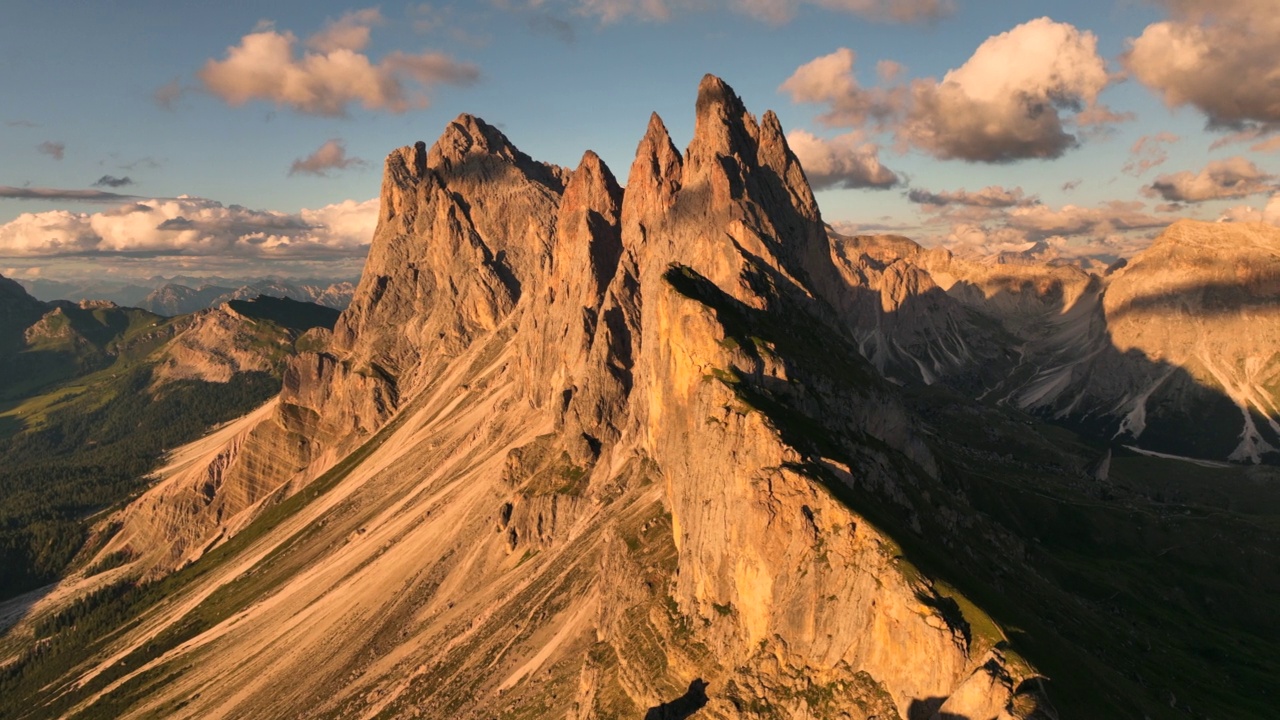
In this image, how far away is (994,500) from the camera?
174m

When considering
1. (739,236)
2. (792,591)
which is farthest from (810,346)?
(792,591)

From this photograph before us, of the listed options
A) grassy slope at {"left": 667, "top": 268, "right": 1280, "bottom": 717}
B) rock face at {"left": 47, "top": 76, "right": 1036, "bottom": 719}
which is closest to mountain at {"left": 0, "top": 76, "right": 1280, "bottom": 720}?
rock face at {"left": 47, "top": 76, "right": 1036, "bottom": 719}

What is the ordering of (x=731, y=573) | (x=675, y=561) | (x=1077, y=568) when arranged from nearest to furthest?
(x=731, y=573) < (x=675, y=561) < (x=1077, y=568)

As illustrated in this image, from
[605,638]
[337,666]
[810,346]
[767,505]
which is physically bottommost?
[337,666]

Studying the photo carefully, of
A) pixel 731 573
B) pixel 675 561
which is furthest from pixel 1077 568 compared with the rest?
pixel 731 573

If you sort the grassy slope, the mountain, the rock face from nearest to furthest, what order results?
the rock face < the mountain < the grassy slope

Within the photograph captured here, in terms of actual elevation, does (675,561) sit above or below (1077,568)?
above

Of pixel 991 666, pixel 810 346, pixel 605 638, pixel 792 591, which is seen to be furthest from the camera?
pixel 810 346

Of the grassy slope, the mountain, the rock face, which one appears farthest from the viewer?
the grassy slope

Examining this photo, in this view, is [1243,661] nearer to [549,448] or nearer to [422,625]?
[549,448]

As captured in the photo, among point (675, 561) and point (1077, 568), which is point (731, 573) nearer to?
point (675, 561)

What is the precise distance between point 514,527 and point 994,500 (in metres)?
115

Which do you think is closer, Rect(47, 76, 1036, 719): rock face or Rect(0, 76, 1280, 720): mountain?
Rect(47, 76, 1036, 719): rock face

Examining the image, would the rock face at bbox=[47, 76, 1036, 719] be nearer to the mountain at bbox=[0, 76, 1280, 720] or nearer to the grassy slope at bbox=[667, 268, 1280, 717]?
the mountain at bbox=[0, 76, 1280, 720]
